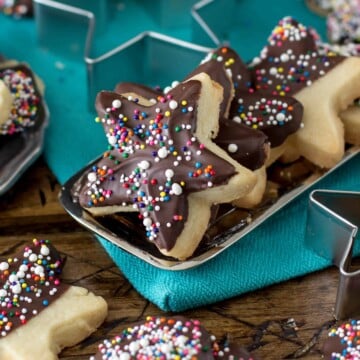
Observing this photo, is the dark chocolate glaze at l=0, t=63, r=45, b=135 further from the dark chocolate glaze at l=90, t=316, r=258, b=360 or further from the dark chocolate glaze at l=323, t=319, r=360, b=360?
the dark chocolate glaze at l=323, t=319, r=360, b=360

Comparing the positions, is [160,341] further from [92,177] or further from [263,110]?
[263,110]

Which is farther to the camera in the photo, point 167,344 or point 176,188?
point 176,188

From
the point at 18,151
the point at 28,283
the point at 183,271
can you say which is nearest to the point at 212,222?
the point at 183,271

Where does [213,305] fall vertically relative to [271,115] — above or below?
below

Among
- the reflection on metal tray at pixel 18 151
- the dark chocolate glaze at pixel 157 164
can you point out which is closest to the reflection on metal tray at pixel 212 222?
the dark chocolate glaze at pixel 157 164

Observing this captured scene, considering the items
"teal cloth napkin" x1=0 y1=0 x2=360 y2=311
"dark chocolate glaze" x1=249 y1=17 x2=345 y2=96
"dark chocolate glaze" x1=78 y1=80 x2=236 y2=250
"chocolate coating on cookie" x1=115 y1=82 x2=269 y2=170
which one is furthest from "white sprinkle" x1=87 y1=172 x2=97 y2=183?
"dark chocolate glaze" x1=249 y1=17 x2=345 y2=96

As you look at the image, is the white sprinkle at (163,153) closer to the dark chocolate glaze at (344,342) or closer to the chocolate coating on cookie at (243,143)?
the chocolate coating on cookie at (243,143)
